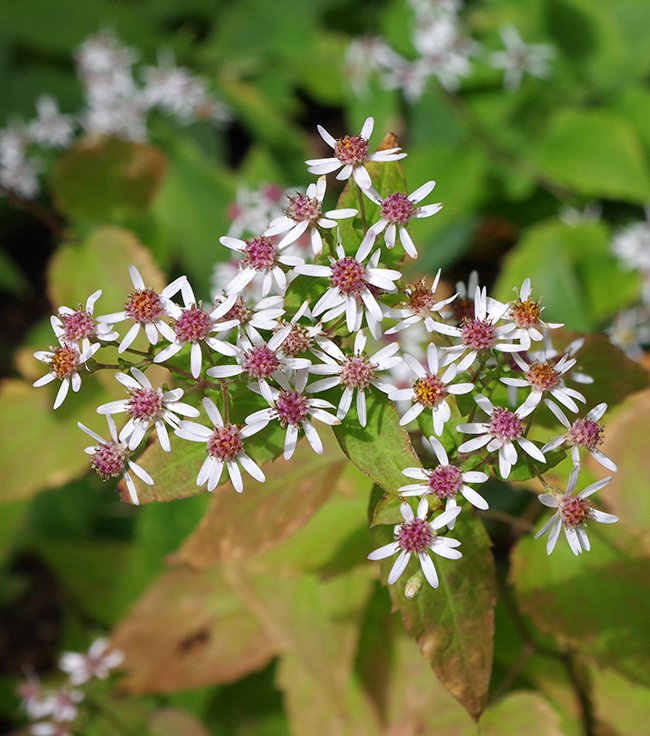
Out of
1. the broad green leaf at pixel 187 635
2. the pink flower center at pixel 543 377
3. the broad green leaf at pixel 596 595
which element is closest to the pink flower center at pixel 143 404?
the pink flower center at pixel 543 377

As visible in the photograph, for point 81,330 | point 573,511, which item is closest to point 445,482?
point 573,511

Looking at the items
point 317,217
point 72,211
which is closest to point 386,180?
point 317,217

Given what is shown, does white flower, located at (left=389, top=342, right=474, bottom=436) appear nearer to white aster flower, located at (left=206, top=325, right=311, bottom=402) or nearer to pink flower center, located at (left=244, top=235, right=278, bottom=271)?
white aster flower, located at (left=206, top=325, right=311, bottom=402)

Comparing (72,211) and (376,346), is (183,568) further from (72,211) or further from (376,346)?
(72,211)

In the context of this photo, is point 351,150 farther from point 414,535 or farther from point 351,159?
point 414,535

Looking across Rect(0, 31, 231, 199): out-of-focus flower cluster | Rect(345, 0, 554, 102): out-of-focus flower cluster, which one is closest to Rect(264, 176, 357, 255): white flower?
Rect(0, 31, 231, 199): out-of-focus flower cluster

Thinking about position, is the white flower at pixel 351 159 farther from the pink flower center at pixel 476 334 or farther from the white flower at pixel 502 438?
the white flower at pixel 502 438

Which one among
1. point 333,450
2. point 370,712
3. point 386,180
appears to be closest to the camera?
point 386,180
